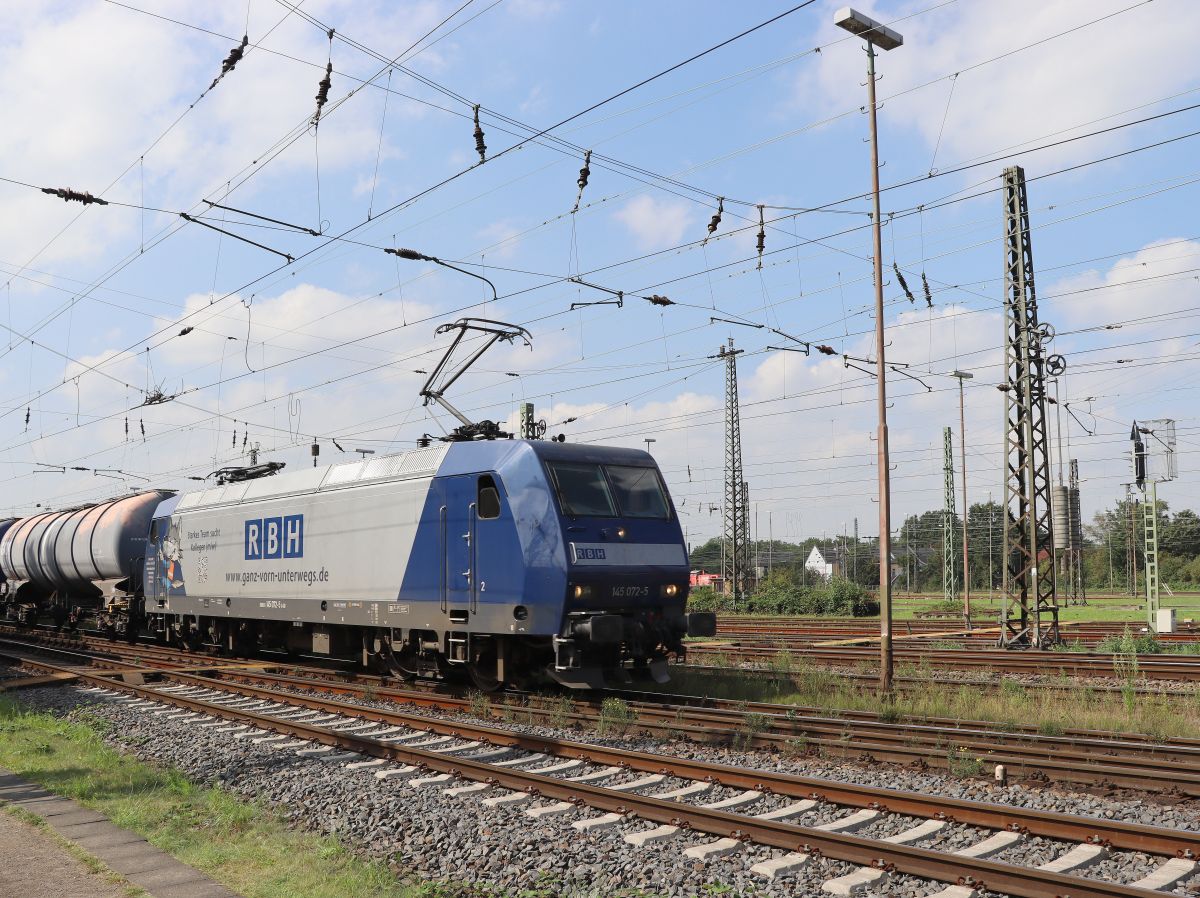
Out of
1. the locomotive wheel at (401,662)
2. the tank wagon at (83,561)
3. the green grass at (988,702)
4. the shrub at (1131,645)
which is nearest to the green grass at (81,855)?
the locomotive wheel at (401,662)

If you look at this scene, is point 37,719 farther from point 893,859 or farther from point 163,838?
point 893,859

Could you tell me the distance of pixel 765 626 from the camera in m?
33.7

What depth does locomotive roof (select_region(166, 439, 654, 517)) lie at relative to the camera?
46.3ft

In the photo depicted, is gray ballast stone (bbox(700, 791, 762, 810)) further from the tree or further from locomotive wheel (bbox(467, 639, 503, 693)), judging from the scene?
the tree

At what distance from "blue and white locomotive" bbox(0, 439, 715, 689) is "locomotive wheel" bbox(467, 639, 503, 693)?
0.02m

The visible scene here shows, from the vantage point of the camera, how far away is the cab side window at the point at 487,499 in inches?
555

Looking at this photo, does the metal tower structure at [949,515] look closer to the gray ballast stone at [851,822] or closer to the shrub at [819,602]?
the shrub at [819,602]

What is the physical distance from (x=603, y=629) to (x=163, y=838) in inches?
246

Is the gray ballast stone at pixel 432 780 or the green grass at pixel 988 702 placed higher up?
the green grass at pixel 988 702

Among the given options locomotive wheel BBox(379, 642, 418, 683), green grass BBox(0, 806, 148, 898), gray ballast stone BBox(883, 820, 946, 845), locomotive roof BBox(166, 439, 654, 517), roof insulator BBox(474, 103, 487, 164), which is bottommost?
gray ballast stone BBox(883, 820, 946, 845)

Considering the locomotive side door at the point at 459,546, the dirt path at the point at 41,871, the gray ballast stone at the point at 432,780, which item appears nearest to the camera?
the dirt path at the point at 41,871

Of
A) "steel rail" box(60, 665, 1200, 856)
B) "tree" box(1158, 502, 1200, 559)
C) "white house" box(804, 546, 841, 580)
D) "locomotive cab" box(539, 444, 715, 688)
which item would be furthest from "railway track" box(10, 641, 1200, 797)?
"white house" box(804, 546, 841, 580)

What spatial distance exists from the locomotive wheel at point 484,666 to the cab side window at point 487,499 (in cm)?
189

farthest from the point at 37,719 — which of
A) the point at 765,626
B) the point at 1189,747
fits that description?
the point at 765,626
